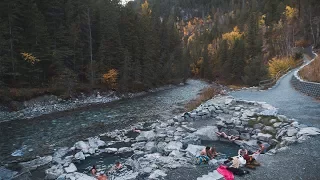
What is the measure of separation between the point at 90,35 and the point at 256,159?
37770mm

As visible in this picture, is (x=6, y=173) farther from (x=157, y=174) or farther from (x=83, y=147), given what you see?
(x=157, y=174)

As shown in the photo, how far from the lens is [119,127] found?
2336cm

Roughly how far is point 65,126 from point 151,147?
11448 millimetres

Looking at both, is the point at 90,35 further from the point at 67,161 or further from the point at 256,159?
the point at 256,159

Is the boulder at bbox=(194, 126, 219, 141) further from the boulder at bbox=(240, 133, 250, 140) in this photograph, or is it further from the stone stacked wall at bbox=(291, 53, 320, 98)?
the stone stacked wall at bbox=(291, 53, 320, 98)

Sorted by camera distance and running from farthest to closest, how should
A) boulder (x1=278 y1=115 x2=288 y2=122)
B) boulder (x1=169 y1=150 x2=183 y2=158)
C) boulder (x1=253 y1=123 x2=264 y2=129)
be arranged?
boulder (x1=253 y1=123 x2=264 y2=129) < boulder (x1=278 y1=115 x2=288 y2=122) < boulder (x1=169 y1=150 x2=183 y2=158)

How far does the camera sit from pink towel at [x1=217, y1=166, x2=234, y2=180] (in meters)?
10.0

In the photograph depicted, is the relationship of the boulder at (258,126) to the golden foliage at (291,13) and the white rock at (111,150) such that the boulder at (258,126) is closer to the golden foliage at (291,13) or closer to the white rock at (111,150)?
the white rock at (111,150)

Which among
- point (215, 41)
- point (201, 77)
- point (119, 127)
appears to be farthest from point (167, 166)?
point (215, 41)


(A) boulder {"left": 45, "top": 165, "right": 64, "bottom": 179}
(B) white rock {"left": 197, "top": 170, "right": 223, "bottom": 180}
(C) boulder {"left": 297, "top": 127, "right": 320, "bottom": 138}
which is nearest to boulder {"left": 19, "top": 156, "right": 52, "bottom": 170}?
→ (A) boulder {"left": 45, "top": 165, "right": 64, "bottom": 179}

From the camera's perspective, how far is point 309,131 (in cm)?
1445

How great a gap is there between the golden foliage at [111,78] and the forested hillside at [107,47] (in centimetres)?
17

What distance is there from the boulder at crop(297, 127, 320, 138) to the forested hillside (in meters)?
30.2

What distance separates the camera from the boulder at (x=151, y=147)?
15374mm
